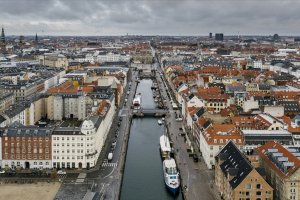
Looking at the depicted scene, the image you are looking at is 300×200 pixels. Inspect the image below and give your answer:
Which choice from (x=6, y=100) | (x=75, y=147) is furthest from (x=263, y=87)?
(x=75, y=147)

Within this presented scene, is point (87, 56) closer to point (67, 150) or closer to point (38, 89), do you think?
point (38, 89)

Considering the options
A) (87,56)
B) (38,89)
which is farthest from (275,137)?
(87,56)

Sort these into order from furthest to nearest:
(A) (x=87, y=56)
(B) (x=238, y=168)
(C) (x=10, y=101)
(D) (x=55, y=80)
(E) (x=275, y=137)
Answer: (A) (x=87, y=56)
(D) (x=55, y=80)
(C) (x=10, y=101)
(E) (x=275, y=137)
(B) (x=238, y=168)

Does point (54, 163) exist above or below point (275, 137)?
below

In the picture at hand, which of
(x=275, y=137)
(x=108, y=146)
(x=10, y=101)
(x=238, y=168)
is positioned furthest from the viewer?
(x=10, y=101)

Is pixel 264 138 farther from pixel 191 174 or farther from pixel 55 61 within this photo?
pixel 55 61

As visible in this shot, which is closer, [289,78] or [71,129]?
[71,129]
